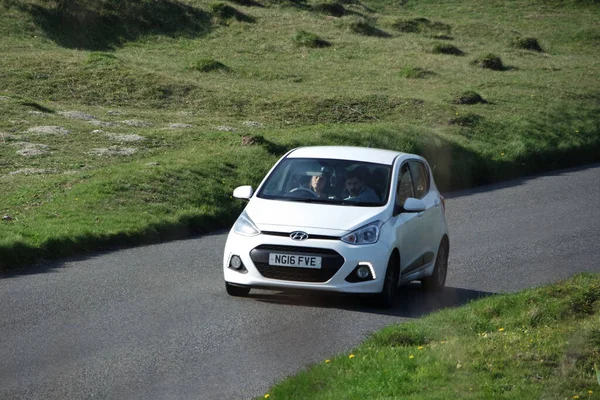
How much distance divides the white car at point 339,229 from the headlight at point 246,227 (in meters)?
0.01

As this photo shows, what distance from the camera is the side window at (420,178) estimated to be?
12.5 m

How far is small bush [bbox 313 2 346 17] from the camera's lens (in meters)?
52.2

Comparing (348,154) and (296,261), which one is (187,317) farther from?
(348,154)

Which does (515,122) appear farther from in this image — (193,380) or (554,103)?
(193,380)

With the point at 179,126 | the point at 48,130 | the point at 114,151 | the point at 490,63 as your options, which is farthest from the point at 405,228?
the point at 490,63

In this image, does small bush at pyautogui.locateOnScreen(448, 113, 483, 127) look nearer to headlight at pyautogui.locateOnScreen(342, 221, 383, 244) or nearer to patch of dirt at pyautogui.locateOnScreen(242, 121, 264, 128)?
patch of dirt at pyautogui.locateOnScreen(242, 121, 264, 128)

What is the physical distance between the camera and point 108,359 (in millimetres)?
8461

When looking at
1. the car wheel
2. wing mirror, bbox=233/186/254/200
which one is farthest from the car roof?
the car wheel

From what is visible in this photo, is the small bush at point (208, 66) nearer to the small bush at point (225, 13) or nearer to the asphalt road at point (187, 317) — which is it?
the small bush at point (225, 13)

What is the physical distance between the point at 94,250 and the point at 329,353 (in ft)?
20.6

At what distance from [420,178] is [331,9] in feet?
134

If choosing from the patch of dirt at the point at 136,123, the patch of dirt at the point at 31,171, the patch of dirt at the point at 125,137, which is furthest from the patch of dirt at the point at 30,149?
the patch of dirt at the point at 136,123

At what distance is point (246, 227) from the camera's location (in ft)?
36.4

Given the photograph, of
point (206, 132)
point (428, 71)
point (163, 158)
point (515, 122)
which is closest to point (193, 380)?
point (163, 158)
